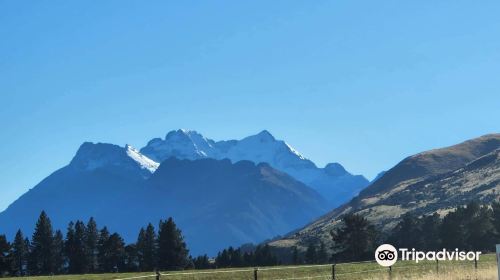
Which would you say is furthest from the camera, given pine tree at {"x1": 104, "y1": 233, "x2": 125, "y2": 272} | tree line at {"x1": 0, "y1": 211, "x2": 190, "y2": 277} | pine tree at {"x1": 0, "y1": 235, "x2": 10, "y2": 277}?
pine tree at {"x1": 104, "y1": 233, "x2": 125, "y2": 272}

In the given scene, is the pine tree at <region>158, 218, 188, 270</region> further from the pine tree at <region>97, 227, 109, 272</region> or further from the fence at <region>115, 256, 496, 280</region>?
the fence at <region>115, 256, 496, 280</region>

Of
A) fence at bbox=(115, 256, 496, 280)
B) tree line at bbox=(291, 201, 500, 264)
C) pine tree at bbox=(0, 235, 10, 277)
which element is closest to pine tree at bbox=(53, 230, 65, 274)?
pine tree at bbox=(0, 235, 10, 277)

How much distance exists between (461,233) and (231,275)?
7406 cm

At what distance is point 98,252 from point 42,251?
11358mm

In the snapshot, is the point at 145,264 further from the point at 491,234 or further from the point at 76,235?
the point at 491,234

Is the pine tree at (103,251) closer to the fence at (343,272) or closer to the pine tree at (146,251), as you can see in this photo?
the pine tree at (146,251)

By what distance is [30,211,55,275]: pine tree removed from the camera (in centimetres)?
12888

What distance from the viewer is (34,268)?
12850cm

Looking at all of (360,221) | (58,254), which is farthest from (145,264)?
(360,221)

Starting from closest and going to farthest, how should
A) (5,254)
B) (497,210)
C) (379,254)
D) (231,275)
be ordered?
1. (379,254)
2. (231,275)
3. (5,254)
4. (497,210)

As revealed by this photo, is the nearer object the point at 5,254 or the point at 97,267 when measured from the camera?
the point at 5,254

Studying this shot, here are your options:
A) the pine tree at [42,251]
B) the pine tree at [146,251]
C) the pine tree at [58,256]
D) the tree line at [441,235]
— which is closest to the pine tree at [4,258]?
the pine tree at [42,251]

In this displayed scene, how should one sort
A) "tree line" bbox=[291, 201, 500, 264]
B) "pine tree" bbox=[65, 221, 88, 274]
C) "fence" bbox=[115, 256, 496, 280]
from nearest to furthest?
"fence" bbox=[115, 256, 496, 280] < "tree line" bbox=[291, 201, 500, 264] < "pine tree" bbox=[65, 221, 88, 274]

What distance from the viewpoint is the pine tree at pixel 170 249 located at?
12175 cm
